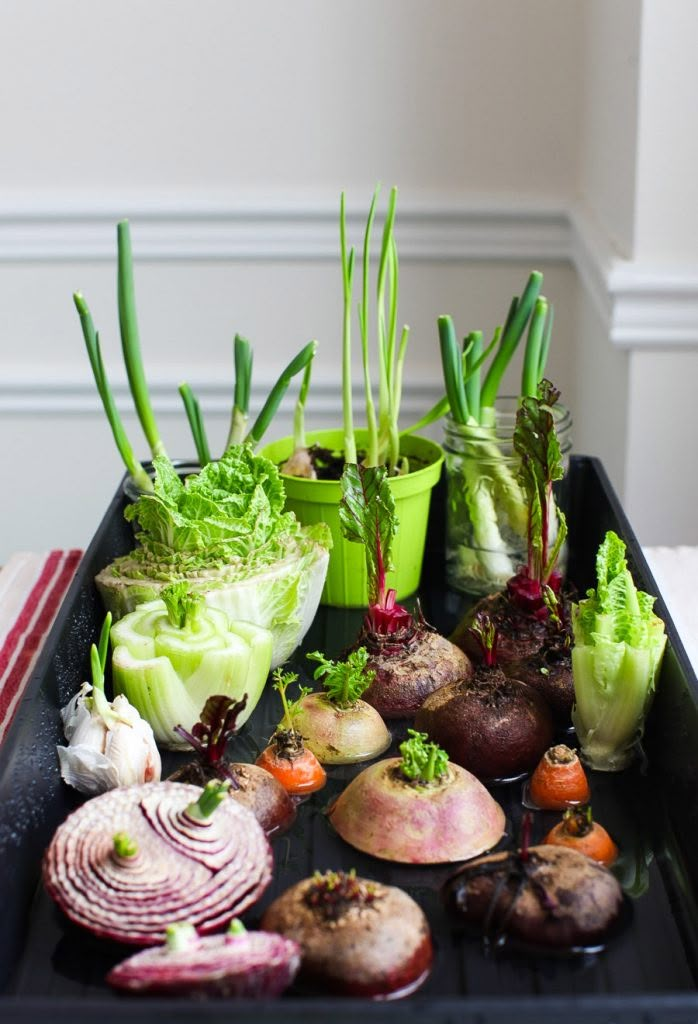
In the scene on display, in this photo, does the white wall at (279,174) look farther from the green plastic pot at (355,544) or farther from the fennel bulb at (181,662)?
the fennel bulb at (181,662)

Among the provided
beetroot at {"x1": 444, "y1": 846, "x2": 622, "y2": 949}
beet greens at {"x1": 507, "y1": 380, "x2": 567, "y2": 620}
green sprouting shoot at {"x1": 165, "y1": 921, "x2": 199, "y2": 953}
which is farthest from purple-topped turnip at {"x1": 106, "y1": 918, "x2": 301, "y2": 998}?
beet greens at {"x1": 507, "y1": 380, "x2": 567, "y2": 620}

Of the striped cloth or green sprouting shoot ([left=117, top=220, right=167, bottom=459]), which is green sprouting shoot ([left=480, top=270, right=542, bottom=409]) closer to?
green sprouting shoot ([left=117, top=220, right=167, bottom=459])

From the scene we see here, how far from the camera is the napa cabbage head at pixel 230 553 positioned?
104 centimetres

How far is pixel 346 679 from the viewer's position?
0.93m

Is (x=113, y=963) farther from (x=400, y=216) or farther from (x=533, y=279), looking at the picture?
(x=400, y=216)

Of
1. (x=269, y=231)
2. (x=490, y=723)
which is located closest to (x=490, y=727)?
(x=490, y=723)

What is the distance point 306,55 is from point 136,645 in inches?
50.8

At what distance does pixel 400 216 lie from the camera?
6.60 ft

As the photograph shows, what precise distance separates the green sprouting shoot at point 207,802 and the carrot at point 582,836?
22 cm

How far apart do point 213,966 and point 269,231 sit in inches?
62.1

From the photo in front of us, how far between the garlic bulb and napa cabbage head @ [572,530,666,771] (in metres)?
0.32

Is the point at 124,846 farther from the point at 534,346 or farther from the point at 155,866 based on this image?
the point at 534,346

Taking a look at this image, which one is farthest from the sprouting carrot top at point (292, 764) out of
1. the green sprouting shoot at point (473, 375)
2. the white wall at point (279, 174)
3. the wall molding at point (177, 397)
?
the wall molding at point (177, 397)

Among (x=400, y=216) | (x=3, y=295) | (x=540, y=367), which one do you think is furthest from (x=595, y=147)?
(x=3, y=295)
